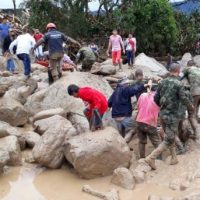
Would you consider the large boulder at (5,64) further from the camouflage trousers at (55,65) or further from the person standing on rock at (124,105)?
the person standing on rock at (124,105)

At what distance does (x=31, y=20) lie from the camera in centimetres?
A: 2236

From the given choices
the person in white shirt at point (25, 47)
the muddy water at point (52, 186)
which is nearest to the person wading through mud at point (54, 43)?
the person in white shirt at point (25, 47)

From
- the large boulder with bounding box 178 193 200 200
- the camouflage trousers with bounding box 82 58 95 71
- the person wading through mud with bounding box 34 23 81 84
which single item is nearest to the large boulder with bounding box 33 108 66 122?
the person wading through mud with bounding box 34 23 81 84

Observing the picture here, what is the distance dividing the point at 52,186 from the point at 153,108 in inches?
81.8

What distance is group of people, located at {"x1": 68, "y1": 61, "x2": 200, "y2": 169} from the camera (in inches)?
307

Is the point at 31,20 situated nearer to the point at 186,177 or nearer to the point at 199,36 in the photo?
the point at 199,36

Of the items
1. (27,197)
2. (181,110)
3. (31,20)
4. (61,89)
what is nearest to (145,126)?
(181,110)

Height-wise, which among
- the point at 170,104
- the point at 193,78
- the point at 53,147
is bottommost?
the point at 53,147

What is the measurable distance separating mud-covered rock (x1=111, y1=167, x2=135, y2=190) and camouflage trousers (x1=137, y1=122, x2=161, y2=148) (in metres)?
0.91

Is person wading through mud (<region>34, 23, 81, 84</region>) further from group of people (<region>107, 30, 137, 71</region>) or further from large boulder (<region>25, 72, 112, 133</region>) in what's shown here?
group of people (<region>107, 30, 137, 71</region>)

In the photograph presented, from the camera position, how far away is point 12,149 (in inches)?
341

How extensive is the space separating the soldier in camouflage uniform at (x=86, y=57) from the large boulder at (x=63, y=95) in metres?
1.56

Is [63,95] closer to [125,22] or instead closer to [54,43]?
[54,43]

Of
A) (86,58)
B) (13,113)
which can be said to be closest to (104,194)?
(13,113)
